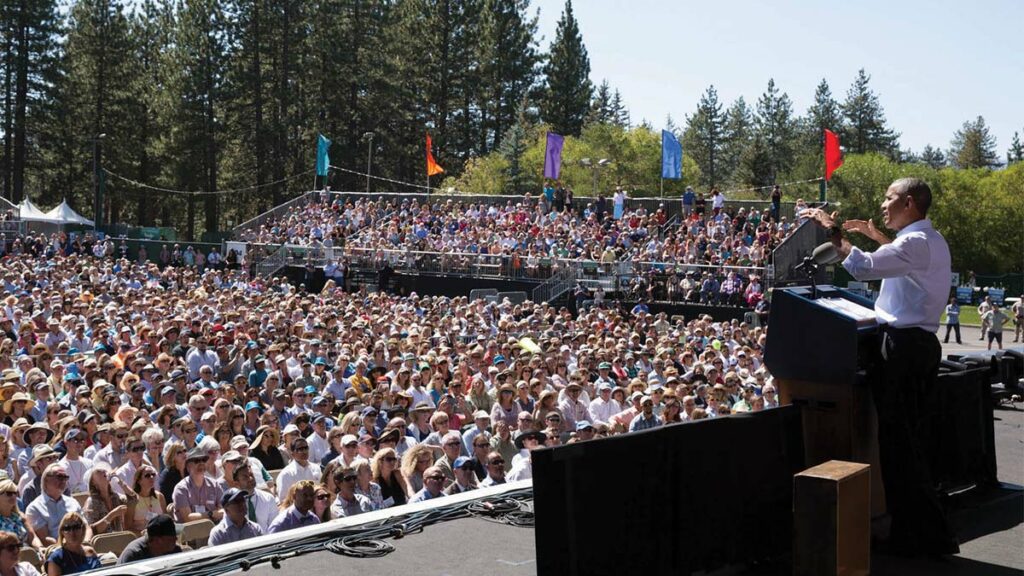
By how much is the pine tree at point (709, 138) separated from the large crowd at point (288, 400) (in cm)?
8199

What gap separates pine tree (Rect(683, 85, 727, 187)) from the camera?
335 ft

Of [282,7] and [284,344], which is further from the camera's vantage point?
[282,7]

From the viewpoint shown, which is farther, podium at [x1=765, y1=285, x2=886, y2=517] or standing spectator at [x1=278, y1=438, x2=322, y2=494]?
standing spectator at [x1=278, y1=438, x2=322, y2=494]

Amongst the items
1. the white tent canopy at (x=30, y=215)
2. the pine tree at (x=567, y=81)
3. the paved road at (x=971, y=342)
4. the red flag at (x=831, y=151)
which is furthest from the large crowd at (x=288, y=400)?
the pine tree at (x=567, y=81)

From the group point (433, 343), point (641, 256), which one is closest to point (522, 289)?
point (641, 256)

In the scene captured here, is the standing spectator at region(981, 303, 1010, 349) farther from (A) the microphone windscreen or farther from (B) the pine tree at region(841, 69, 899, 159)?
(B) the pine tree at region(841, 69, 899, 159)

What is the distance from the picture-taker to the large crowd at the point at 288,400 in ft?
24.2

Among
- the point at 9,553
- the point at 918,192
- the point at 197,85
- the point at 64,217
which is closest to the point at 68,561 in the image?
the point at 9,553

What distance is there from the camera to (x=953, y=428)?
18.2 ft

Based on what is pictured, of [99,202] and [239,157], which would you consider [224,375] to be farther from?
[239,157]

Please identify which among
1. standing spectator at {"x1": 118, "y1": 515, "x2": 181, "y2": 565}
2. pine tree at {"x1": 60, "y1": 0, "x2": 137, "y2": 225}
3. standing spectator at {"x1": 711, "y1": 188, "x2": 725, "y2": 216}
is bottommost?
standing spectator at {"x1": 118, "y1": 515, "x2": 181, "y2": 565}

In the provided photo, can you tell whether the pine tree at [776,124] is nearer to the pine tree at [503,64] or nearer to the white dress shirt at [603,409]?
the pine tree at [503,64]

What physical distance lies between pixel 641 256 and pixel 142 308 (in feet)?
46.5

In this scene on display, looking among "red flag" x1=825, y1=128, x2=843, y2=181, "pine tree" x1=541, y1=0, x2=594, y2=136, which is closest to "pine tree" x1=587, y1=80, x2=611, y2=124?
"pine tree" x1=541, y1=0, x2=594, y2=136
